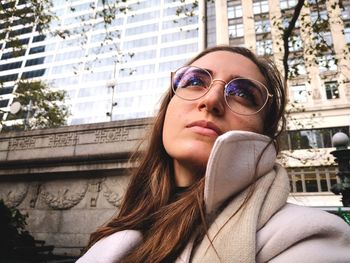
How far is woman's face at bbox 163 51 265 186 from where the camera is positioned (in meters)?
1.26

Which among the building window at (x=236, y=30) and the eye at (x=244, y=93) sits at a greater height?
the building window at (x=236, y=30)

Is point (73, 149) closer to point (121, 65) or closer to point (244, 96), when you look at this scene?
point (244, 96)

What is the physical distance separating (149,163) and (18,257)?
3716 mm

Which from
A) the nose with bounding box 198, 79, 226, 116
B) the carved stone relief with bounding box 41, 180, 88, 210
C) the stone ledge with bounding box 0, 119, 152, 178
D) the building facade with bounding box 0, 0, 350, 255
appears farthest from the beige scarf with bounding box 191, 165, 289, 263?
the carved stone relief with bounding box 41, 180, 88, 210

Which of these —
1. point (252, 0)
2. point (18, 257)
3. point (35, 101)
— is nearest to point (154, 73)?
point (252, 0)

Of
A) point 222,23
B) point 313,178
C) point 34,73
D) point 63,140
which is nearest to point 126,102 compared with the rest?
point 34,73

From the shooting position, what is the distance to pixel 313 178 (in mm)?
21766

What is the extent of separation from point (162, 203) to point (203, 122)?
500mm

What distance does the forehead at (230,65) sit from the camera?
149 cm

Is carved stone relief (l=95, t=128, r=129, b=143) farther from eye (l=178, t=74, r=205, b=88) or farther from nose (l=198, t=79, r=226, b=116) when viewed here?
nose (l=198, t=79, r=226, b=116)

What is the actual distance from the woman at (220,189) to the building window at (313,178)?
21.8 meters

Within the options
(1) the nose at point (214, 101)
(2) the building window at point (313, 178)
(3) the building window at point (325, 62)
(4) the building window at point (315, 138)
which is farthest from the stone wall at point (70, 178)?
(2) the building window at point (313, 178)

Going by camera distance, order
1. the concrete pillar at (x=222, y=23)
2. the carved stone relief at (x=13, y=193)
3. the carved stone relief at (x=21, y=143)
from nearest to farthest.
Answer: the carved stone relief at (x=13, y=193) < the carved stone relief at (x=21, y=143) < the concrete pillar at (x=222, y=23)

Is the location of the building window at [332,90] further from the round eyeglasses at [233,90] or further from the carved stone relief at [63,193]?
the round eyeglasses at [233,90]
